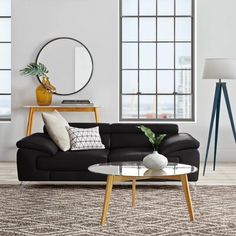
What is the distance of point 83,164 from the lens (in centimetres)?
638

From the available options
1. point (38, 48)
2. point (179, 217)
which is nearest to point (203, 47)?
point (38, 48)

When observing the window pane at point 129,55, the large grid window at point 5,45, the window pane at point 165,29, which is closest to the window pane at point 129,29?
the window pane at point 129,55

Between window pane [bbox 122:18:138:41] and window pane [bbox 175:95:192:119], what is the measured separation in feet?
3.93

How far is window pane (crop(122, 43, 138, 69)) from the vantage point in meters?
9.02

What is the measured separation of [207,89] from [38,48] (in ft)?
8.87

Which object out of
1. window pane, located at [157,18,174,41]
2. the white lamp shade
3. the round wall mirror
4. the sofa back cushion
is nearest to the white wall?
the round wall mirror

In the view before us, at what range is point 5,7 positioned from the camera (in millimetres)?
9109

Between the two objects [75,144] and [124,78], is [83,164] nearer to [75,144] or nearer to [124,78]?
[75,144]

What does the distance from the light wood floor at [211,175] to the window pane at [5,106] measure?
0.85 meters

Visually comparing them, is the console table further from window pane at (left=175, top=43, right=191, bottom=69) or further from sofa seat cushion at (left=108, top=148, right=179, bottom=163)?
sofa seat cushion at (left=108, top=148, right=179, bottom=163)

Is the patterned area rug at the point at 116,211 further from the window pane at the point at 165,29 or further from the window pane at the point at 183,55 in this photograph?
the window pane at the point at 165,29

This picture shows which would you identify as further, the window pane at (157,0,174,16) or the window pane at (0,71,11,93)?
the window pane at (0,71,11,93)

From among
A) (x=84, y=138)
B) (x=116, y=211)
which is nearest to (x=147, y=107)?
(x=84, y=138)

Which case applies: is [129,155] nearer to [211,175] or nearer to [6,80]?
[211,175]
